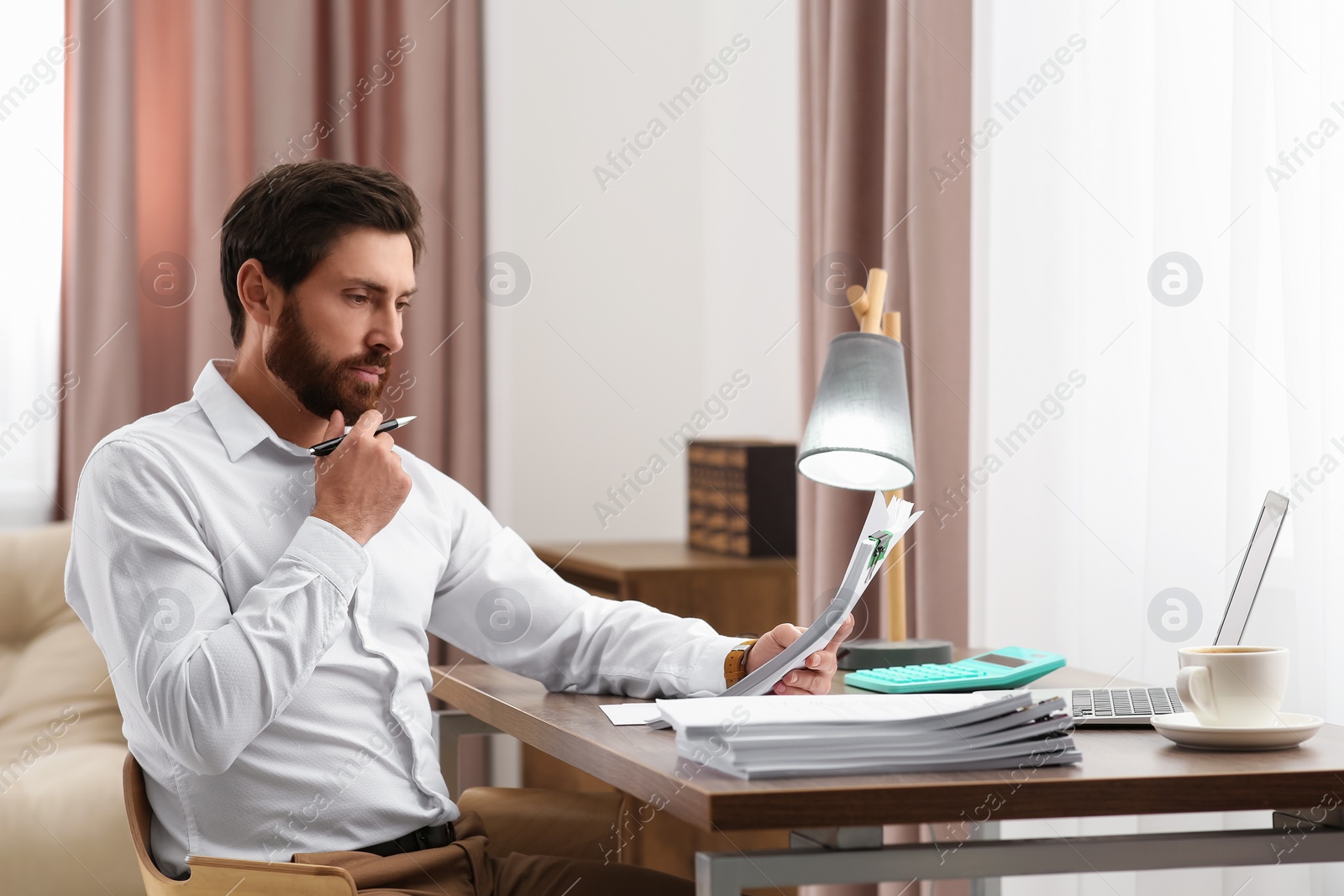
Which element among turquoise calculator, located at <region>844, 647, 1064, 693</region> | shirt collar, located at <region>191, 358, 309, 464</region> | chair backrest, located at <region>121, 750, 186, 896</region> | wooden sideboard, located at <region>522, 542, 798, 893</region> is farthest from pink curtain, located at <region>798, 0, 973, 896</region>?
chair backrest, located at <region>121, 750, 186, 896</region>

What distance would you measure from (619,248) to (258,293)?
1.77m

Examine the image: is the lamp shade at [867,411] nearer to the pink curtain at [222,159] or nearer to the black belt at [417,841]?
the black belt at [417,841]

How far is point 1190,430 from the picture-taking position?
5.01 feet

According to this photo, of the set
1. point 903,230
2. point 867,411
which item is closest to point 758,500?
point 903,230

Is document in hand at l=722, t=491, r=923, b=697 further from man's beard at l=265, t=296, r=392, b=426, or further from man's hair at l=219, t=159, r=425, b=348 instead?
man's hair at l=219, t=159, r=425, b=348

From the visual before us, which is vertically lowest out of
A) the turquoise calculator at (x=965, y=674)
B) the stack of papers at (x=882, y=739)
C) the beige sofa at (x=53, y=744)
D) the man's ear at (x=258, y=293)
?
the beige sofa at (x=53, y=744)

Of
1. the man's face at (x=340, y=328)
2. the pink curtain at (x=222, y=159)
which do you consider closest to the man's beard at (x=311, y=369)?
the man's face at (x=340, y=328)

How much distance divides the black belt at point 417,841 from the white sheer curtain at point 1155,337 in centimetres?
86

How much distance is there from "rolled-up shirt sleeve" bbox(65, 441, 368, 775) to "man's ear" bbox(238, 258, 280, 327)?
0.24m

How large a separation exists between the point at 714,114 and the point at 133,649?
7.68ft

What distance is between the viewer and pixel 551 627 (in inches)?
55.7

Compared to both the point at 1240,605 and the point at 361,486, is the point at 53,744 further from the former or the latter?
the point at 1240,605

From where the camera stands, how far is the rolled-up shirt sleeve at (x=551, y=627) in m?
1.31

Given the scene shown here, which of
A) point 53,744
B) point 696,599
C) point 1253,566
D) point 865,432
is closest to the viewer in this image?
point 1253,566
